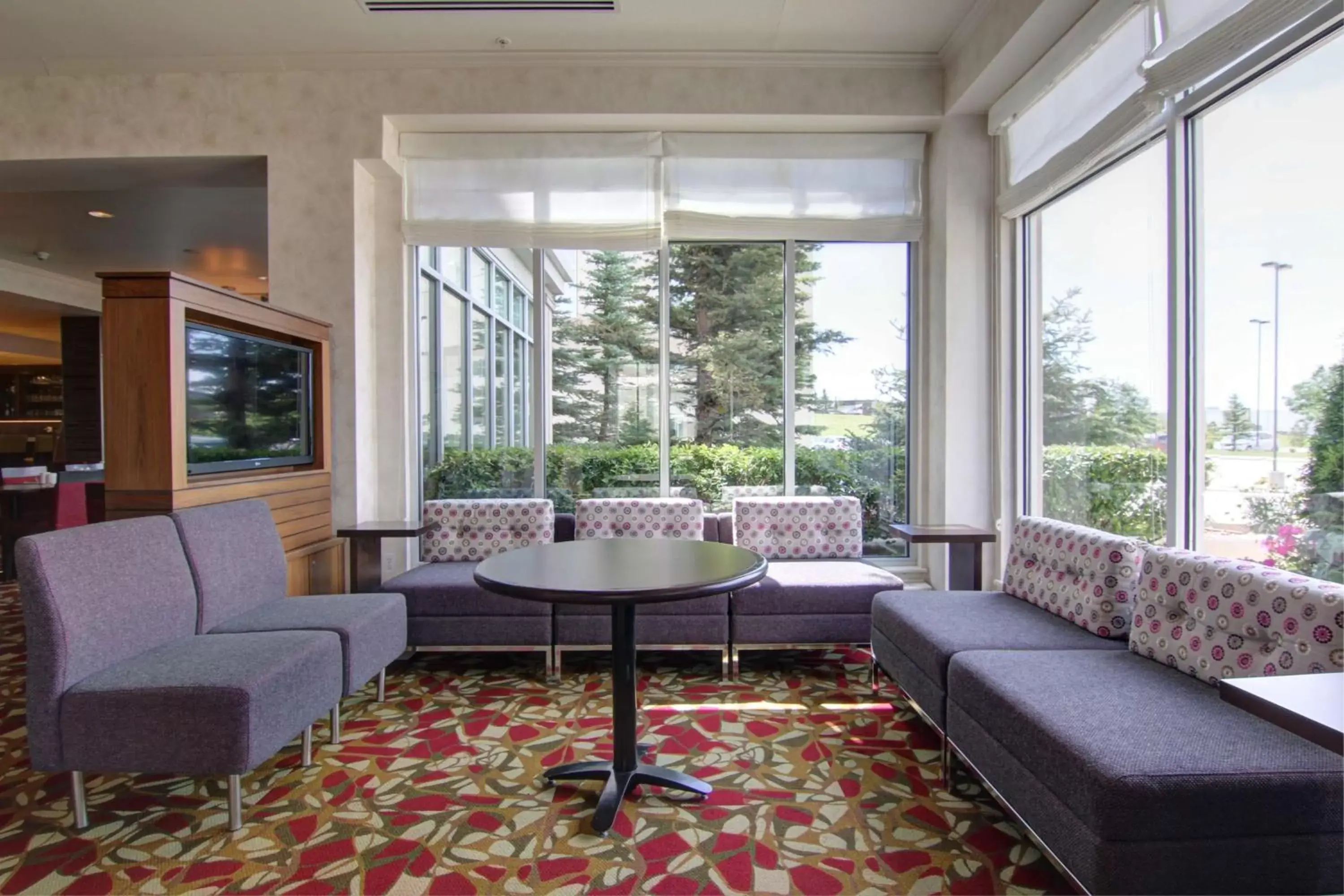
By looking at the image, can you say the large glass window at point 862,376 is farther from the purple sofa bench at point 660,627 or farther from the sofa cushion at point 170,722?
the sofa cushion at point 170,722

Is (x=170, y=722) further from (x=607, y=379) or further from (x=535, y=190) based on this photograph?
(x=535, y=190)

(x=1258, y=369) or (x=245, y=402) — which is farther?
(x=245, y=402)

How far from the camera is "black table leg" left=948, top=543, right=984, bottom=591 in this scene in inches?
135

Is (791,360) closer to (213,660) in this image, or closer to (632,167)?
(632,167)

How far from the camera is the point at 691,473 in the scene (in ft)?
14.9

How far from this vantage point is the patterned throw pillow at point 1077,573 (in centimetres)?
248

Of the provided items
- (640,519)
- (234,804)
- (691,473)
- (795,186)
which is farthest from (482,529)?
(795,186)

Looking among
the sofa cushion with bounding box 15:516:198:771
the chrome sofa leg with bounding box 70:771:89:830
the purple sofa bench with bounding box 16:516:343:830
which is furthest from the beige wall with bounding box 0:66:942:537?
the chrome sofa leg with bounding box 70:771:89:830

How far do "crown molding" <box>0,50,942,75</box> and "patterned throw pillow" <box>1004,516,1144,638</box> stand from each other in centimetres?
290

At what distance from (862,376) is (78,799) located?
171 inches

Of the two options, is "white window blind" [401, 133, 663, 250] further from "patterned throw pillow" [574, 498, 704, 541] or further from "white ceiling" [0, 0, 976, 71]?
"patterned throw pillow" [574, 498, 704, 541]

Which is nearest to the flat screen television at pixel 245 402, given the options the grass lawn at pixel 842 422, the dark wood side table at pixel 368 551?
the dark wood side table at pixel 368 551

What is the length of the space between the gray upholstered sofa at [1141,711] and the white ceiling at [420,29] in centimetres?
292

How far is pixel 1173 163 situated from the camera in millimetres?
2627
